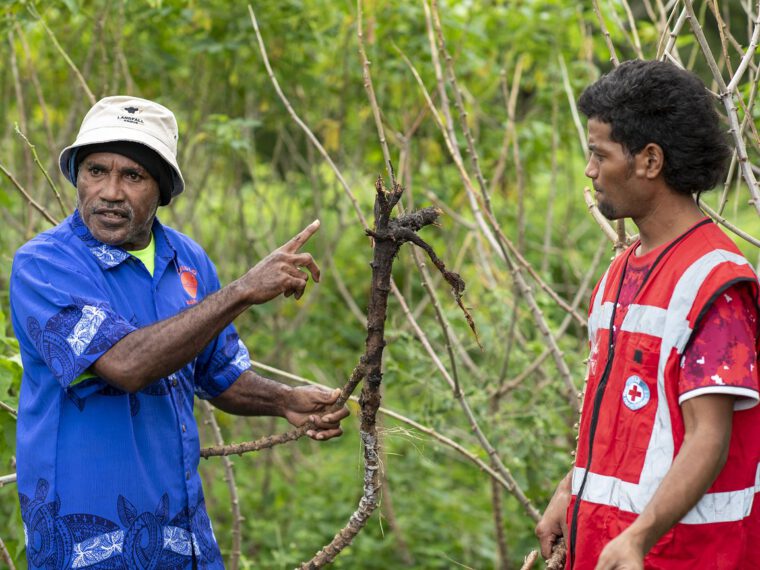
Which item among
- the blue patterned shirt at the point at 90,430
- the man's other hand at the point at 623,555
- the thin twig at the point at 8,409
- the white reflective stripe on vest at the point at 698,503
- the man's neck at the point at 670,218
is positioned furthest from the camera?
the thin twig at the point at 8,409

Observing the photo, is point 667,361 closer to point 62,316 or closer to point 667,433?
point 667,433

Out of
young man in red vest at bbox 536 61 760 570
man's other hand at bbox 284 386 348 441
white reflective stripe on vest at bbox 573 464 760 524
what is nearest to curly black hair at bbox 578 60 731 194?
young man in red vest at bbox 536 61 760 570

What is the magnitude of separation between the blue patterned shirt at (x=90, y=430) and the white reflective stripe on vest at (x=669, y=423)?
3.41 ft

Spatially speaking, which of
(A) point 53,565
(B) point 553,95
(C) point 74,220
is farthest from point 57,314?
(B) point 553,95

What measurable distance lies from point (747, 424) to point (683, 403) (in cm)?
15

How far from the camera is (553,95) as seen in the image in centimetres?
488

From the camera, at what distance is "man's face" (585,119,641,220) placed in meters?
1.91

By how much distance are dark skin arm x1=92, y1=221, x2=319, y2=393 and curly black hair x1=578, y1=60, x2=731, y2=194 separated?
0.67 m

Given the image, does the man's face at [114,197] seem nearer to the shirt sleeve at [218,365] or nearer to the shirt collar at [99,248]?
the shirt collar at [99,248]

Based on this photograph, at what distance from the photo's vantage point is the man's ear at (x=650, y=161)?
1874mm

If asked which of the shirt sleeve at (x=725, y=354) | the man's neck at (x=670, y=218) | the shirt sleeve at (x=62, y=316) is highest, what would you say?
the man's neck at (x=670, y=218)

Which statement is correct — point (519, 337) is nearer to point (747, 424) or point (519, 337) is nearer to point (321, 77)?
point (321, 77)

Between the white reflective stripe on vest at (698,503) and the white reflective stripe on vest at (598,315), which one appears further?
the white reflective stripe on vest at (598,315)

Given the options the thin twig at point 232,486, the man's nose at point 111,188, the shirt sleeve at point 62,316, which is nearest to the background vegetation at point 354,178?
the thin twig at point 232,486
